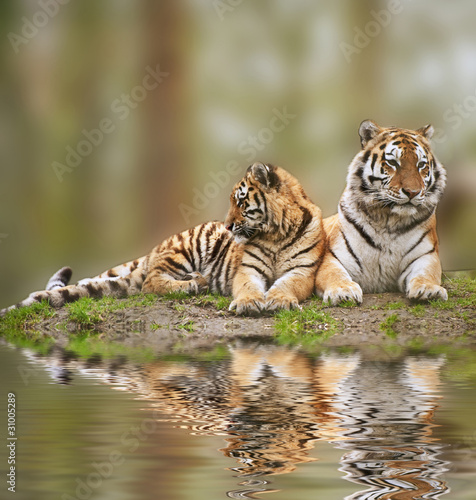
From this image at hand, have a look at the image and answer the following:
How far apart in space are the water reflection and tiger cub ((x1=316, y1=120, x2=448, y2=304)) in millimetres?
1491

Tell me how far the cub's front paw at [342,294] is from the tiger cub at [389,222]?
53 mm

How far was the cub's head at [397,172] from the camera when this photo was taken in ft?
17.9

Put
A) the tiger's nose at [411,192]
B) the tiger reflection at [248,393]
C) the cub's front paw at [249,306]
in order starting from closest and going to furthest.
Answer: the tiger reflection at [248,393] → the cub's front paw at [249,306] → the tiger's nose at [411,192]

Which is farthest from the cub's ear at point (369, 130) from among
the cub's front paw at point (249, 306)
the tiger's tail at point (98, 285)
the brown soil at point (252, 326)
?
the tiger's tail at point (98, 285)

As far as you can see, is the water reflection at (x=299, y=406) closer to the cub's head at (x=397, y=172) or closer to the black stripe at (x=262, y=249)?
the black stripe at (x=262, y=249)

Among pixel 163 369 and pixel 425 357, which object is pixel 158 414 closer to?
pixel 163 369

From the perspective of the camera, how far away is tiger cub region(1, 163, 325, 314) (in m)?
5.45

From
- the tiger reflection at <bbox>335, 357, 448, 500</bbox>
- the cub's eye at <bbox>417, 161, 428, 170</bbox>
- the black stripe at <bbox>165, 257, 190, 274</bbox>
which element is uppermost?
the cub's eye at <bbox>417, 161, 428, 170</bbox>

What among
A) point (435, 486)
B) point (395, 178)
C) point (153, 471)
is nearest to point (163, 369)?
point (153, 471)

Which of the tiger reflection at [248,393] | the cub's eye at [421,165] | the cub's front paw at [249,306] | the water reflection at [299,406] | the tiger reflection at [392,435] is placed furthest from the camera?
the cub's eye at [421,165]

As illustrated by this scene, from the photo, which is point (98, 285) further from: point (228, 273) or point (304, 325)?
point (304, 325)

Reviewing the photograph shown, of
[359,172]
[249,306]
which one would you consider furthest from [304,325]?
[359,172]

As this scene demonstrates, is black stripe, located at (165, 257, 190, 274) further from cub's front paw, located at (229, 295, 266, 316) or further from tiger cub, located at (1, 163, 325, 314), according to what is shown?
cub's front paw, located at (229, 295, 266, 316)

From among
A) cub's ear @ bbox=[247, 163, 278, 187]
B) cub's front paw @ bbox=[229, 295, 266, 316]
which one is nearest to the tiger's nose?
cub's ear @ bbox=[247, 163, 278, 187]
